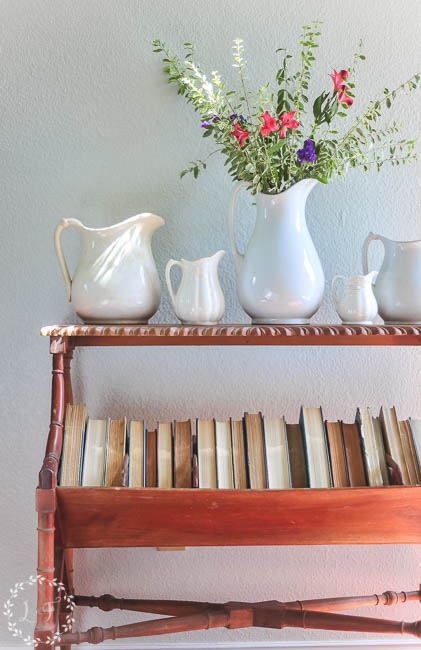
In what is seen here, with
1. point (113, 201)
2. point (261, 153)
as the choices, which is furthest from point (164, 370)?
point (261, 153)

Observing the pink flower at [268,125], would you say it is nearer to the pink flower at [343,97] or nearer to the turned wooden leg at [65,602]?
the pink flower at [343,97]

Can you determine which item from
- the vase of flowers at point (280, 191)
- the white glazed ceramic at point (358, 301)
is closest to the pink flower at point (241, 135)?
the vase of flowers at point (280, 191)

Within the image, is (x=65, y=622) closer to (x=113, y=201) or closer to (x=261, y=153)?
(x=113, y=201)

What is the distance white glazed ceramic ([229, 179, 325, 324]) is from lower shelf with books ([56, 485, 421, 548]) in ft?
1.08

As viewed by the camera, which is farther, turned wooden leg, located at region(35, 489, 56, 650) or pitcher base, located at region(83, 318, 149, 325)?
pitcher base, located at region(83, 318, 149, 325)

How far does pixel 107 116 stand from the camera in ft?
4.48

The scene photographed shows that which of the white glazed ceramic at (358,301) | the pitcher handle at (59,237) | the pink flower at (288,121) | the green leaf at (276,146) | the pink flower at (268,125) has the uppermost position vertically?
the pink flower at (288,121)

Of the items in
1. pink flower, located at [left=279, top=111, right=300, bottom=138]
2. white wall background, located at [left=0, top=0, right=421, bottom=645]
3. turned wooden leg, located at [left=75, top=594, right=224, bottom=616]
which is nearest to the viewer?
pink flower, located at [left=279, top=111, right=300, bottom=138]

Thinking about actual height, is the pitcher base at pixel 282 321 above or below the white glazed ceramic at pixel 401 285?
below

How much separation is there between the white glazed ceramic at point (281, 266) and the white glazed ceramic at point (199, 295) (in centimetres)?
6

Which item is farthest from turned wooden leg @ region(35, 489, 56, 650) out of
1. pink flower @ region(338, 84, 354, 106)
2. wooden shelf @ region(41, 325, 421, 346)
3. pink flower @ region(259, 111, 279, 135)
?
pink flower @ region(338, 84, 354, 106)

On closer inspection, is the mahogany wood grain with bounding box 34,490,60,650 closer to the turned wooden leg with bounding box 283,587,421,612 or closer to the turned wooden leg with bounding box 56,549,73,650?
the turned wooden leg with bounding box 56,549,73,650

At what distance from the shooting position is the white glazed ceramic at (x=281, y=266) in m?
1.12

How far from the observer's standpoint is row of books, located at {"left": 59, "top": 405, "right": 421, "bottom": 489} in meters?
1.08
